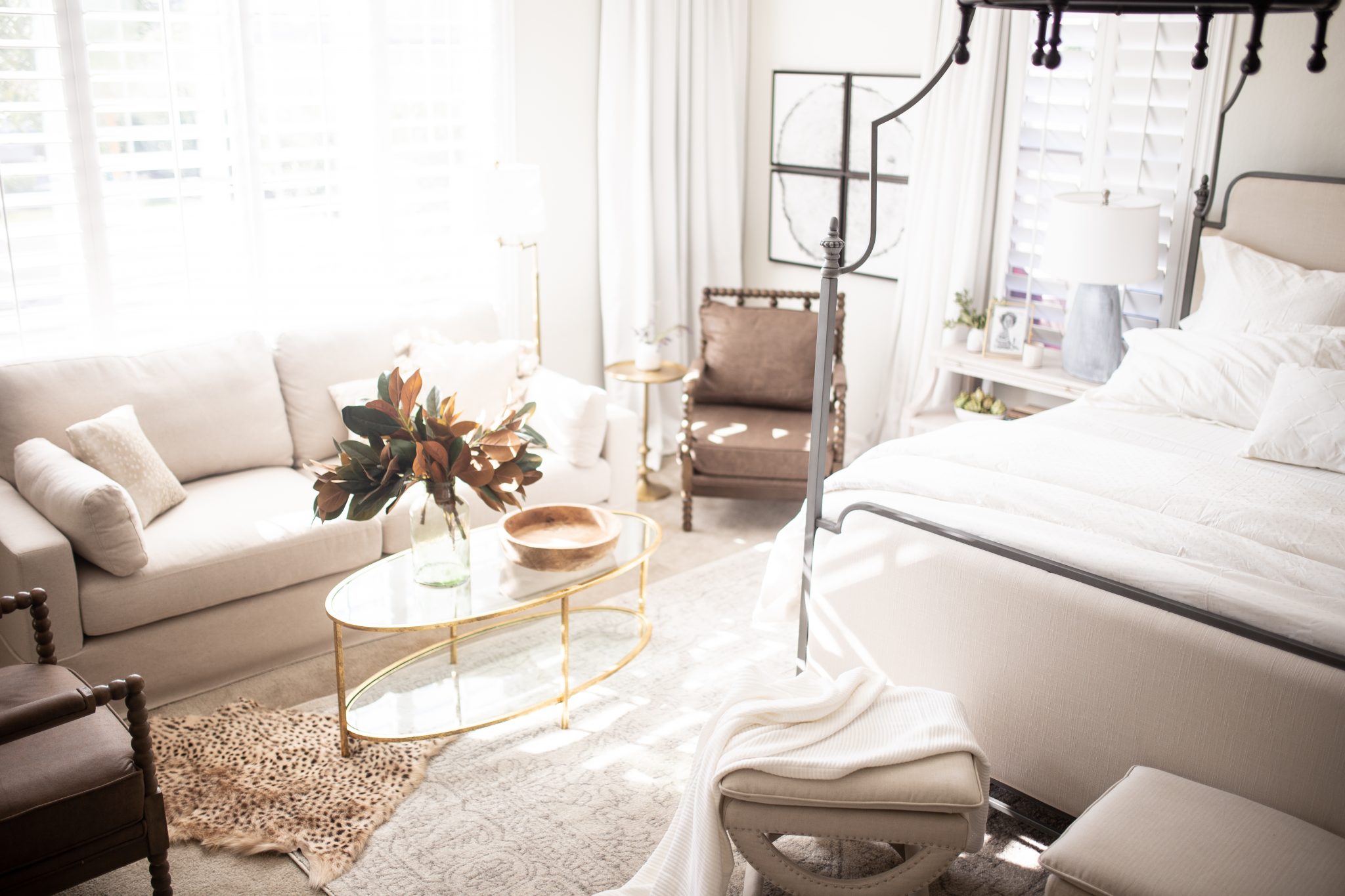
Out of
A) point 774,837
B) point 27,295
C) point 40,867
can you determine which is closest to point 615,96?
point 27,295

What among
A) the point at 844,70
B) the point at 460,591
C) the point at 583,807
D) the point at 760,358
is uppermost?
the point at 844,70

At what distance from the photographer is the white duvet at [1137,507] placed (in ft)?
8.05

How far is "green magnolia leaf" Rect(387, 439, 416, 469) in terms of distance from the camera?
2811 mm

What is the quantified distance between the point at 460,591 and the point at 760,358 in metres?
2.17

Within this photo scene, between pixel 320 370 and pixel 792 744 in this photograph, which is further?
pixel 320 370

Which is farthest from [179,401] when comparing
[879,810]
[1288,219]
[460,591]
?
[1288,219]

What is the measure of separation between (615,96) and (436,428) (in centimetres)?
274

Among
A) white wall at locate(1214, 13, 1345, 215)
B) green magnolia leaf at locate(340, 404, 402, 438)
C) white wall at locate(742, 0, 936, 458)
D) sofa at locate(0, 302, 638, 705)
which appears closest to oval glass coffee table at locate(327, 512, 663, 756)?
sofa at locate(0, 302, 638, 705)

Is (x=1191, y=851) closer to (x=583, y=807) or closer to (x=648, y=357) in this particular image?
(x=583, y=807)

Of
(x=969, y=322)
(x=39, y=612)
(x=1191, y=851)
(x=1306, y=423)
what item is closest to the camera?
(x=1191, y=851)

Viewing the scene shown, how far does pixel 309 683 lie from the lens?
3.42 metres

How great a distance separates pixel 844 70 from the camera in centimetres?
515

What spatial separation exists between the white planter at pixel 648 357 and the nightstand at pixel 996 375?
114 cm

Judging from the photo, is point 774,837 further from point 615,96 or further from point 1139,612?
point 615,96
